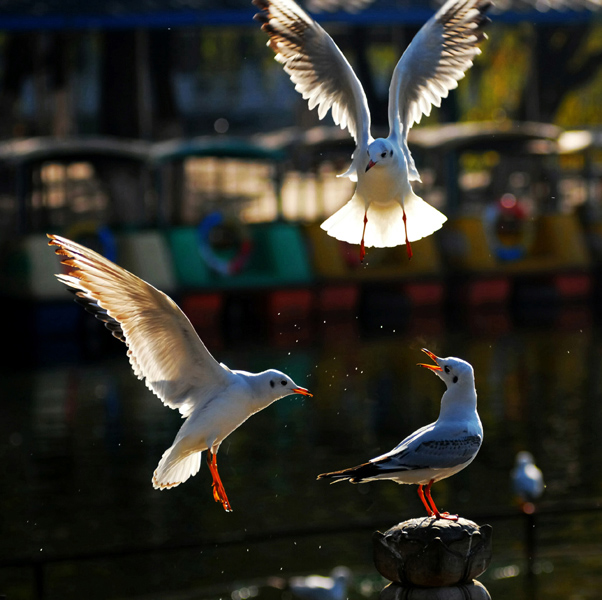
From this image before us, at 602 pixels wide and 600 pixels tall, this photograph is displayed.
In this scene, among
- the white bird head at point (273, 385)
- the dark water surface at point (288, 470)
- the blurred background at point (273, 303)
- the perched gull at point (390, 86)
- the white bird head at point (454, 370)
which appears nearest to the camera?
the white bird head at point (454, 370)

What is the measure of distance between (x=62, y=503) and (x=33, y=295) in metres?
10.3

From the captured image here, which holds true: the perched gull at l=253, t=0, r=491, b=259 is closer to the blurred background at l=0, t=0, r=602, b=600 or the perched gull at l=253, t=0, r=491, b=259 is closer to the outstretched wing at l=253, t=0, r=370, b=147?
the outstretched wing at l=253, t=0, r=370, b=147

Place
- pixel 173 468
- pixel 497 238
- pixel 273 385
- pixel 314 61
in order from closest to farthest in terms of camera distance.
→ 1. pixel 273 385
2. pixel 173 468
3. pixel 314 61
4. pixel 497 238

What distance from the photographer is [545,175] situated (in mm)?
29203

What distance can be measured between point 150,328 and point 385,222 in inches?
48.4

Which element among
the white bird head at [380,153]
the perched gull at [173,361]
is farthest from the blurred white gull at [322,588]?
the white bird head at [380,153]

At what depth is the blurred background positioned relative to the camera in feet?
34.4

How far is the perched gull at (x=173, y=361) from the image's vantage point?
506 centimetres

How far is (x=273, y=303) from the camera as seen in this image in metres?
23.0

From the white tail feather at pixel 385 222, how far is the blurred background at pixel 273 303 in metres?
2.40

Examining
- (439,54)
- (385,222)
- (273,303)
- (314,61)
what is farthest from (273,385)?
(273,303)

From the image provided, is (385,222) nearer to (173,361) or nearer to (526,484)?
(173,361)

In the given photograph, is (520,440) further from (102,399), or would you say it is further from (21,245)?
(21,245)

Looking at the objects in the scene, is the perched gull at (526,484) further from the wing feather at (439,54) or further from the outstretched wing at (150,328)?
the outstretched wing at (150,328)
